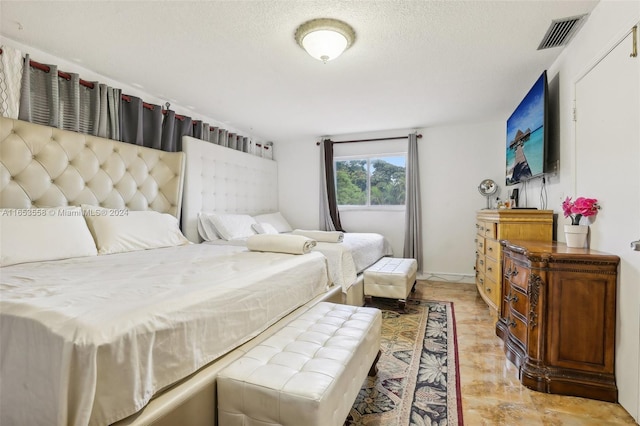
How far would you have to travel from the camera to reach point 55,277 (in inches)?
54.9

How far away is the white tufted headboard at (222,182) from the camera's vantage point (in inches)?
134

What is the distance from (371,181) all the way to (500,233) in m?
2.62

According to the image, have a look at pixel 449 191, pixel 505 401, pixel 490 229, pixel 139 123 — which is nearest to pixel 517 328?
pixel 505 401

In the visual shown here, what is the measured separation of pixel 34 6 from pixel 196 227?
2183mm

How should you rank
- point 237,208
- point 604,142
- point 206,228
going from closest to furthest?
point 604,142 → point 206,228 → point 237,208

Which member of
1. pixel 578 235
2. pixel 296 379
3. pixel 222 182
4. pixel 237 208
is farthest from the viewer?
pixel 237 208

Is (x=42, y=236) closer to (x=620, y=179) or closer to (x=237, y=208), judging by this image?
(x=237, y=208)

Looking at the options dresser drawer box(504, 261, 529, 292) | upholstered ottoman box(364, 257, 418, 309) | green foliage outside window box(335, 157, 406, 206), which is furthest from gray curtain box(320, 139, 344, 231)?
dresser drawer box(504, 261, 529, 292)

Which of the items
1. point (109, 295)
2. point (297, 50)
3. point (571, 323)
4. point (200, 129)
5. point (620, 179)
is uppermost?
point (297, 50)

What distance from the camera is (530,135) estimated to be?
279 cm

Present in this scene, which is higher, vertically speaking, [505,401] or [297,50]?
[297,50]

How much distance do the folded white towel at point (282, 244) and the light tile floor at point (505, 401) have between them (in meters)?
1.30

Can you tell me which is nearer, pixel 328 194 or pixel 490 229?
pixel 490 229

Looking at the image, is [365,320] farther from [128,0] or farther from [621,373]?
[128,0]
